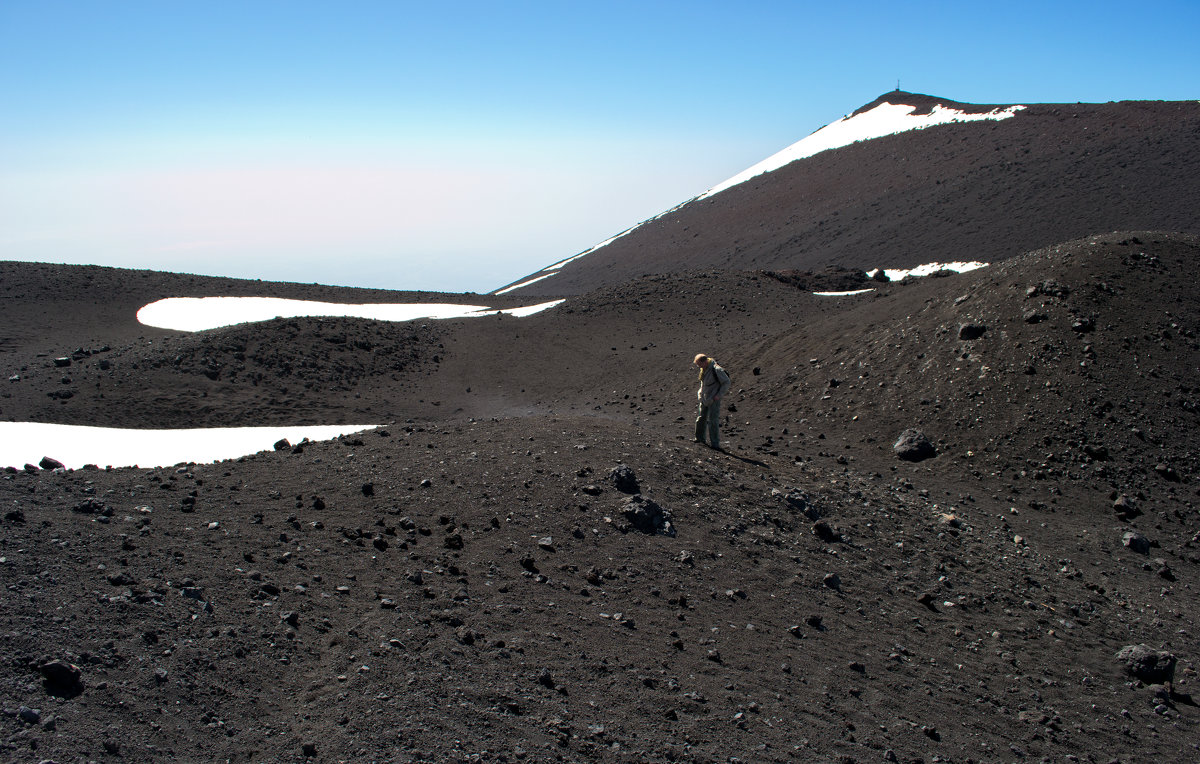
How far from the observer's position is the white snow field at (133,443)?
502 inches

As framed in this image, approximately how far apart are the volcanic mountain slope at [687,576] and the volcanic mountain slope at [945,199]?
873 inches

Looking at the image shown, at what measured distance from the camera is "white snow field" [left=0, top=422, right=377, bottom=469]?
1276 cm

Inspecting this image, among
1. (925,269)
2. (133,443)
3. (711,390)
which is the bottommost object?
(133,443)

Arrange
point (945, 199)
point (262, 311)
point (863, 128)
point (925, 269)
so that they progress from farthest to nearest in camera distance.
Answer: point (863, 128) < point (945, 199) < point (925, 269) < point (262, 311)

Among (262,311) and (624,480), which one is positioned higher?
(262,311)

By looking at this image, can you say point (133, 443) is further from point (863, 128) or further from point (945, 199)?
point (863, 128)

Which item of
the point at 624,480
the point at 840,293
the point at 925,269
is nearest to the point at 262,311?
the point at 840,293

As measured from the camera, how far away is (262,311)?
25.8 meters

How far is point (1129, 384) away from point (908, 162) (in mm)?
41077

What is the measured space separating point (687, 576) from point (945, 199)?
4052 centimetres

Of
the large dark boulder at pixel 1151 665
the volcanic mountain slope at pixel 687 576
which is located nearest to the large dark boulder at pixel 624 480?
the volcanic mountain slope at pixel 687 576

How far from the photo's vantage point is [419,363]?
20.6m

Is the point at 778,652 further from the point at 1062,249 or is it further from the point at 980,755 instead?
the point at 1062,249

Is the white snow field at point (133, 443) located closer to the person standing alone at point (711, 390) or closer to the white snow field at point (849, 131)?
the person standing alone at point (711, 390)
